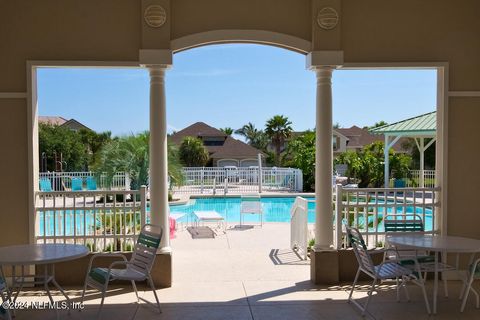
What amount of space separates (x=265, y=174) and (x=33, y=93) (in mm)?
15451

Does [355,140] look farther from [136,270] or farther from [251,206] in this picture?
[136,270]

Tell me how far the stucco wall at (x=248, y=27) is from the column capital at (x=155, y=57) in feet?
0.34

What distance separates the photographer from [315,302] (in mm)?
5902

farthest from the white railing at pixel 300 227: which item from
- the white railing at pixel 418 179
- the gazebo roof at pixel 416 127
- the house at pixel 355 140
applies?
the house at pixel 355 140

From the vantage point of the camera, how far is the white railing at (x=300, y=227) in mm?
8180

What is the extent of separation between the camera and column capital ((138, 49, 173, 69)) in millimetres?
6551

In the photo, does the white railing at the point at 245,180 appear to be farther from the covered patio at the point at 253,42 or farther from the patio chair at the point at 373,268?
the patio chair at the point at 373,268

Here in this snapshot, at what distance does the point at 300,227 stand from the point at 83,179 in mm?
13222

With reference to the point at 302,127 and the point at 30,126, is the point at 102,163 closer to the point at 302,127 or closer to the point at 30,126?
the point at 30,126

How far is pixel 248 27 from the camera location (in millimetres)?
6723

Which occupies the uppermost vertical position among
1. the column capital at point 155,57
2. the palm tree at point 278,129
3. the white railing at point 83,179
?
the palm tree at point 278,129

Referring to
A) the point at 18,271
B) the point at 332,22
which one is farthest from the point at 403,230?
the point at 18,271

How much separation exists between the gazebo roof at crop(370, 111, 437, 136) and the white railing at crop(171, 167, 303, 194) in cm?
460

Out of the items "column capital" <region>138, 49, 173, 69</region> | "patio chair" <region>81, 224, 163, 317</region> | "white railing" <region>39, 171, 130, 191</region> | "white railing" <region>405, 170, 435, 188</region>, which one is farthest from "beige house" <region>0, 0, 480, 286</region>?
"white railing" <region>405, 170, 435, 188</region>
